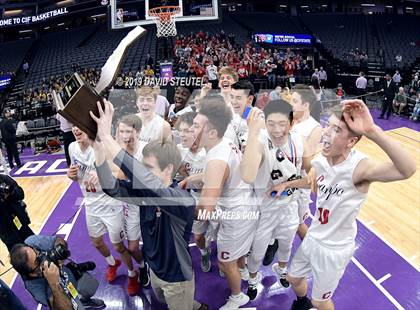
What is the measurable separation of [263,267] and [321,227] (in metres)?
1.74

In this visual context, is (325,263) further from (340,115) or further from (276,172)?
(340,115)

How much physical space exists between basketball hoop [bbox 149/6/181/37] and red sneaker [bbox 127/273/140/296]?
9514mm

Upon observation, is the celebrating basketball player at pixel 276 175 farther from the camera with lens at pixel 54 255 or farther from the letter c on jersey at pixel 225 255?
the camera with lens at pixel 54 255

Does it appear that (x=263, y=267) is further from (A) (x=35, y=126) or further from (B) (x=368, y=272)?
(A) (x=35, y=126)

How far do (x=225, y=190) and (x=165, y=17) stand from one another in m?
9.82

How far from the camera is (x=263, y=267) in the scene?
4.32 m

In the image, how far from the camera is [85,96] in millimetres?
1502

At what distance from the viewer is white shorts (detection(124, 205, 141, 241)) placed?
353 cm

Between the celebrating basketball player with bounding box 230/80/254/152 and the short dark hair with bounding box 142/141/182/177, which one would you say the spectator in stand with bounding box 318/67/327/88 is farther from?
the short dark hair with bounding box 142/141/182/177

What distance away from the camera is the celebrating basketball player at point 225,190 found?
276cm

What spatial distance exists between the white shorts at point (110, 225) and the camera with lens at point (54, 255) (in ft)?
2.48

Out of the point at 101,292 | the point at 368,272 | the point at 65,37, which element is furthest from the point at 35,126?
the point at 65,37

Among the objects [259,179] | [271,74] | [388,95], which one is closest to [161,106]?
[259,179]

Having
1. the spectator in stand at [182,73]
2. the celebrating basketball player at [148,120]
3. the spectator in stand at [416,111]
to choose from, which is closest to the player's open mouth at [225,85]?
the celebrating basketball player at [148,120]
